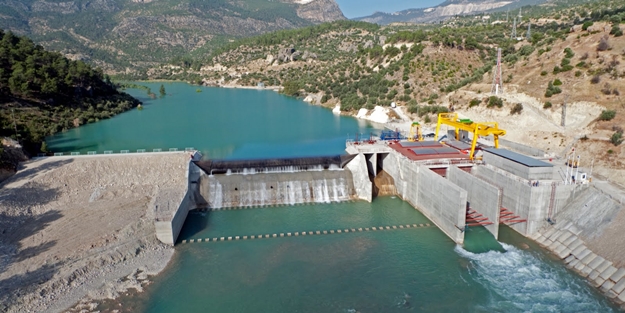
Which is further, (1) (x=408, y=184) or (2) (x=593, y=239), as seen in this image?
(1) (x=408, y=184)

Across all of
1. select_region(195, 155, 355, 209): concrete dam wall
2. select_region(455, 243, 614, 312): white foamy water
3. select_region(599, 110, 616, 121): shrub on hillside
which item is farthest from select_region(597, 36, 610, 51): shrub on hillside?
select_region(455, 243, 614, 312): white foamy water

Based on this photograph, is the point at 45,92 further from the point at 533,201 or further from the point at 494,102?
the point at 533,201

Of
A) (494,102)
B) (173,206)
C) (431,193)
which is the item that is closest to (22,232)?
(173,206)

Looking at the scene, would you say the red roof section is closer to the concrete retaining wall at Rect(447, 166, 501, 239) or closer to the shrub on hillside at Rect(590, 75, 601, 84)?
the concrete retaining wall at Rect(447, 166, 501, 239)

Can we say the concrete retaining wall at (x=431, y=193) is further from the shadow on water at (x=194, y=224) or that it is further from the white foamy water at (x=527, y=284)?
the shadow on water at (x=194, y=224)

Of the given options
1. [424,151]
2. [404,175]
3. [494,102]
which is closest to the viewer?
[404,175]

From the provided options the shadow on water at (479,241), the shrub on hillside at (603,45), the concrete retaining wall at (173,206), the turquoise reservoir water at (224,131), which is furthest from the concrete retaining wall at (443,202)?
the shrub on hillside at (603,45)

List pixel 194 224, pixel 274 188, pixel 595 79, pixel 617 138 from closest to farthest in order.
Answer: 1. pixel 194 224
2. pixel 617 138
3. pixel 274 188
4. pixel 595 79

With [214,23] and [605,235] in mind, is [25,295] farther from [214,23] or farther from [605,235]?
[214,23]
